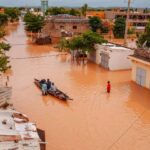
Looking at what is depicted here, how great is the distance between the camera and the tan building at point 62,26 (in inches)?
1987

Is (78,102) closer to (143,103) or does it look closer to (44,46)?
(143,103)

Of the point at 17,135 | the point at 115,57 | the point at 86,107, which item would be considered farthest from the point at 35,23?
the point at 17,135

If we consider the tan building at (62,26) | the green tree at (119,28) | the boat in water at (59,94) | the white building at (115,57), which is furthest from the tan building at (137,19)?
the boat in water at (59,94)

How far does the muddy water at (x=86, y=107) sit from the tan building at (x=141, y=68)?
0.59m

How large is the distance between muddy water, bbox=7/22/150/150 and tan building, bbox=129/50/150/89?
589 millimetres

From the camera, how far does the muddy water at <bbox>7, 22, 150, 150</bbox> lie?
578 inches

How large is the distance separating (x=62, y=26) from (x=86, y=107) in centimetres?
3337

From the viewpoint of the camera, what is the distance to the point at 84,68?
28969 mm

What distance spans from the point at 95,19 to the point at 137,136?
38.1m

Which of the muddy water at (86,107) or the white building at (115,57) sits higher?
the white building at (115,57)

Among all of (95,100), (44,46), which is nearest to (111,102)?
(95,100)

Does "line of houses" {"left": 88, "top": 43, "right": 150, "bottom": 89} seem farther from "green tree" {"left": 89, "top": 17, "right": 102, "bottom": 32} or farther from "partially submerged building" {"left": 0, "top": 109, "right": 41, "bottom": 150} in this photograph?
"green tree" {"left": 89, "top": 17, "right": 102, "bottom": 32}

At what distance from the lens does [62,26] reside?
5081 centimetres

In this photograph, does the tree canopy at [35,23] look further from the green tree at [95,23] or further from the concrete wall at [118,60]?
the concrete wall at [118,60]
